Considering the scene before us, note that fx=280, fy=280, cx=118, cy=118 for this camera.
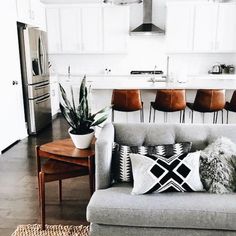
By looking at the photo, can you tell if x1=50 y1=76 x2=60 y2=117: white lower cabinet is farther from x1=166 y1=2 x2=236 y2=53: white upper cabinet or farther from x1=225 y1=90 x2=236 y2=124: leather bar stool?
x1=225 y1=90 x2=236 y2=124: leather bar stool

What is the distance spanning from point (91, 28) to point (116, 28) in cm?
55

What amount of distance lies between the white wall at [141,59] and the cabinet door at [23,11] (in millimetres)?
1663

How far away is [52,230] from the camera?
7.23ft

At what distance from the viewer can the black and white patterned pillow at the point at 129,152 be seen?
206 centimetres

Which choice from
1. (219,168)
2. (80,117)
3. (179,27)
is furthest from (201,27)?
(219,168)

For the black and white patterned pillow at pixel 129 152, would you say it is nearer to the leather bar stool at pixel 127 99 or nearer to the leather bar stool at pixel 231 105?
the leather bar stool at pixel 127 99

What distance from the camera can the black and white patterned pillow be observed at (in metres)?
2.06

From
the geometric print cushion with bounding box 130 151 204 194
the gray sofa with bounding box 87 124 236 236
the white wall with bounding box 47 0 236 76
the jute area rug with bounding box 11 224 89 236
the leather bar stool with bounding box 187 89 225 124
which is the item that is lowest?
the jute area rug with bounding box 11 224 89 236

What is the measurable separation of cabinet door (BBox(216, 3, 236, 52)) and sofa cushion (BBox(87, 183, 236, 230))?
4.98 m

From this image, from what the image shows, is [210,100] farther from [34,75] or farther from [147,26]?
[147,26]

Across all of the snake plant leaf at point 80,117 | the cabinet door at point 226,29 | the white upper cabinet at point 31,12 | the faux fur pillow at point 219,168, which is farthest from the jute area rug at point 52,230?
the cabinet door at point 226,29

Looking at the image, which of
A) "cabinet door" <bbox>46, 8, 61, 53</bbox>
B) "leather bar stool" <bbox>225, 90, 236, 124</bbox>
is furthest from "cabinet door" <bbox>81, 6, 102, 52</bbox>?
"leather bar stool" <bbox>225, 90, 236, 124</bbox>

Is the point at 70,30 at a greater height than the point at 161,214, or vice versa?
the point at 70,30

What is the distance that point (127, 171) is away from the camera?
6.73 feet
